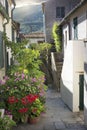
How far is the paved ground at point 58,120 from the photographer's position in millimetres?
9727

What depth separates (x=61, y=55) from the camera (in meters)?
24.0

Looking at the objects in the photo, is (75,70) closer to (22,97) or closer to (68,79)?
(68,79)

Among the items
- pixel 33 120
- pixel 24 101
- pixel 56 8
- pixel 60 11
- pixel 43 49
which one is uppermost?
pixel 56 8

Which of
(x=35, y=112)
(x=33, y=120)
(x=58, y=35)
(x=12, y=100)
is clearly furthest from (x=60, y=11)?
(x=12, y=100)

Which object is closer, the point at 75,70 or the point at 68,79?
the point at 75,70

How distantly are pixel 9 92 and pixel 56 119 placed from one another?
218 cm

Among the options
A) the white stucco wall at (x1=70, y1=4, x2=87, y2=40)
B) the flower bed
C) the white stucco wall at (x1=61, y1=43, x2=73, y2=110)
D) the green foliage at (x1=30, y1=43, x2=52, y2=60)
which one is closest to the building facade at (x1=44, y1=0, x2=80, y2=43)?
the green foliage at (x1=30, y1=43, x2=52, y2=60)

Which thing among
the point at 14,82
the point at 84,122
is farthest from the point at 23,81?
the point at 84,122

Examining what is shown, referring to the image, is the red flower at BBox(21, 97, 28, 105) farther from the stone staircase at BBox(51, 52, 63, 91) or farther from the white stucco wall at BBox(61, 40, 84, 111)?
the stone staircase at BBox(51, 52, 63, 91)

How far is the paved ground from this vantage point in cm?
973

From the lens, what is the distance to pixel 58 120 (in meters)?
10.8

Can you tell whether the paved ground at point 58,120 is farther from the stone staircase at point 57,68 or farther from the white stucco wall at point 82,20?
the white stucco wall at point 82,20

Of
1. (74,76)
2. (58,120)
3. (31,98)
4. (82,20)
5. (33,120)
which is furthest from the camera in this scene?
(82,20)

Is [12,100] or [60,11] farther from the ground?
[60,11]
